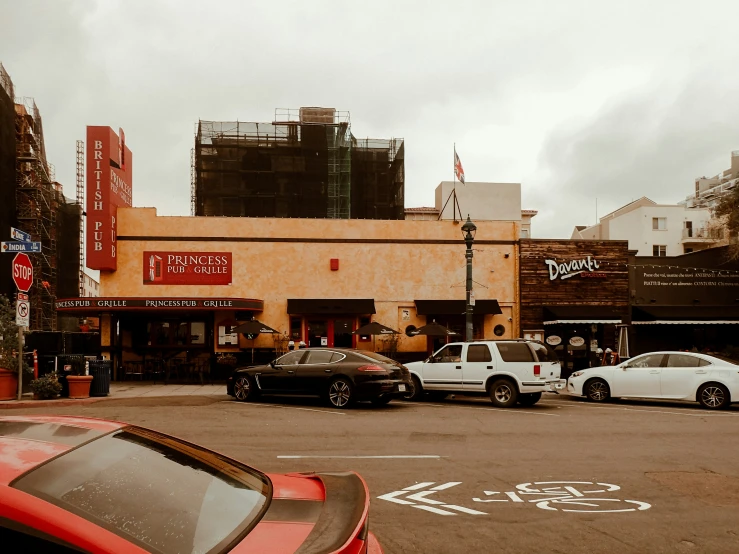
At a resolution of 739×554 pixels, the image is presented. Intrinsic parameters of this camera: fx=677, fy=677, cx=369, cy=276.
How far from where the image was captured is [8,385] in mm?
17906

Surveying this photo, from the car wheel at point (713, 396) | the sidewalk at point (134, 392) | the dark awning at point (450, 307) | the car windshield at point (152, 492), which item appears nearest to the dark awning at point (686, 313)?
the dark awning at point (450, 307)

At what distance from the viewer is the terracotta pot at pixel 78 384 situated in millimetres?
18281

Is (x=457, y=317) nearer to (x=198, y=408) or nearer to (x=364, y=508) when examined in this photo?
(x=198, y=408)

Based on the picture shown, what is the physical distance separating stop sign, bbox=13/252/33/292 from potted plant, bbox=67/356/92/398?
285cm

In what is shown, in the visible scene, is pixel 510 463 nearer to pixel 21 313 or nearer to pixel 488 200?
pixel 21 313

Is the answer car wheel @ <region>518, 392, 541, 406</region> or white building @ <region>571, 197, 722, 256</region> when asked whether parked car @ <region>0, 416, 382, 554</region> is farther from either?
white building @ <region>571, 197, 722, 256</region>

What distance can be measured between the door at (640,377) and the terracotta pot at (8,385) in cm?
1584

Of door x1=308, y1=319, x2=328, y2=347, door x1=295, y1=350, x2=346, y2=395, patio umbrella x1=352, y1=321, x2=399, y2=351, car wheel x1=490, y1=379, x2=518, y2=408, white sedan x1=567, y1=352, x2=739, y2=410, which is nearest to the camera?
white sedan x1=567, y1=352, x2=739, y2=410

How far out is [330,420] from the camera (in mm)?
14180

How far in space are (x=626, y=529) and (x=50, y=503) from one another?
5429 millimetres

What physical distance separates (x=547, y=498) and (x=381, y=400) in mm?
9539

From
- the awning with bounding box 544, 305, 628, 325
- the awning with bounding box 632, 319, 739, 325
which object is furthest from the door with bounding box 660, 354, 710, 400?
the awning with bounding box 632, 319, 739, 325

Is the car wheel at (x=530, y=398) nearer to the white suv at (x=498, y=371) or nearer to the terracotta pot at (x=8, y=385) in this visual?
the white suv at (x=498, y=371)

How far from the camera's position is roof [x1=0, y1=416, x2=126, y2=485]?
8.09 feet
